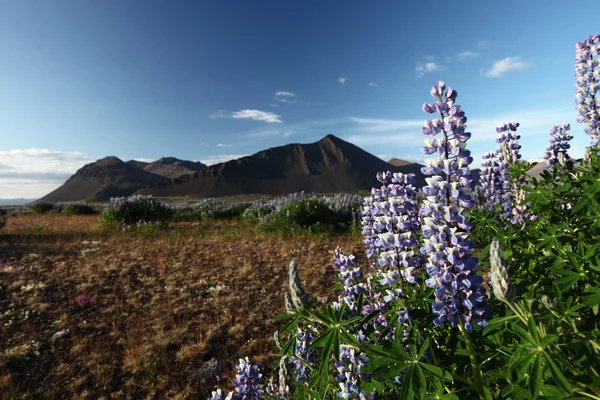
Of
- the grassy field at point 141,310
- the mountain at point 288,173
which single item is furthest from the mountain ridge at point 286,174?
the grassy field at point 141,310

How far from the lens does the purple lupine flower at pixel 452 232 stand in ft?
4.73

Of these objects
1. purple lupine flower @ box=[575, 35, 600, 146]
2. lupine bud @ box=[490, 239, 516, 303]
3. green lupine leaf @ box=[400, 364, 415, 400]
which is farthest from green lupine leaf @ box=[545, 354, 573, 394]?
purple lupine flower @ box=[575, 35, 600, 146]

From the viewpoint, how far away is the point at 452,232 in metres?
1.46

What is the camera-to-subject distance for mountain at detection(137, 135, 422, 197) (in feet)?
138

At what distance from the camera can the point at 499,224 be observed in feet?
10.9

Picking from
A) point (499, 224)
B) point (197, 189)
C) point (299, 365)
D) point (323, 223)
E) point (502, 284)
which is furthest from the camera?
point (197, 189)

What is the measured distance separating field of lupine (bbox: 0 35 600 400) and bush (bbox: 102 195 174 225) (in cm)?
384

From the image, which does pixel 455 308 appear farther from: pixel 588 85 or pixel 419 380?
pixel 588 85

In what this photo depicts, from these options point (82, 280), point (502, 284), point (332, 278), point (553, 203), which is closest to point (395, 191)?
point (502, 284)

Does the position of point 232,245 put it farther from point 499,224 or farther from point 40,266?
point 499,224

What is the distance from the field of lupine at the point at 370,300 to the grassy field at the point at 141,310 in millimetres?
28

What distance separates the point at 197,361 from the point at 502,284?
3.71 m

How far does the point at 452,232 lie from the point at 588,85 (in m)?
4.50

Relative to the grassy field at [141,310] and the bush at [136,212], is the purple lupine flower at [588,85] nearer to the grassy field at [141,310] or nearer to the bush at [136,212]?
the grassy field at [141,310]
